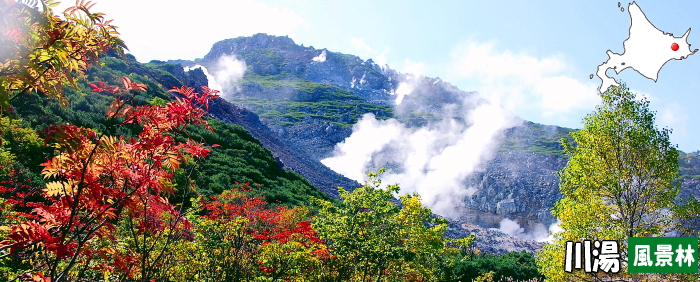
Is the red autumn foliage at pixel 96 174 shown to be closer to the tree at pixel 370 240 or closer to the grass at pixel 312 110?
the tree at pixel 370 240

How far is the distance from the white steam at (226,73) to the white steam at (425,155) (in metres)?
55.4

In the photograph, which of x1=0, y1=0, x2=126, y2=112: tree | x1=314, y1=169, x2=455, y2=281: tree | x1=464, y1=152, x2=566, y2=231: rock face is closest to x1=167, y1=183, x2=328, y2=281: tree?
x1=314, y1=169, x2=455, y2=281: tree

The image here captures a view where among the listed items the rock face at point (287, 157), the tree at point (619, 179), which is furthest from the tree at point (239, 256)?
the rock face at point (287, 157)

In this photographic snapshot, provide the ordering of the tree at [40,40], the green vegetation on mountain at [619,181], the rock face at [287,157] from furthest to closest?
the rock face at [287,157]
the green vegetation on mountain at [619,181]
the tree at [40,40]

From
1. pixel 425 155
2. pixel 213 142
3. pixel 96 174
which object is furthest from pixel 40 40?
pixel 425 155

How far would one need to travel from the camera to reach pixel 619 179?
11.0 meters

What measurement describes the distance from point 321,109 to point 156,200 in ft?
435

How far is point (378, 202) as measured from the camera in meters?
8.70

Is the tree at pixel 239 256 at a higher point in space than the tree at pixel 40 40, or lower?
lower

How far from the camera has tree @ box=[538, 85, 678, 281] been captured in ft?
35.0

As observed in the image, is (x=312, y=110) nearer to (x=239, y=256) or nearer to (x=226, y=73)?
(x=226, y=73)

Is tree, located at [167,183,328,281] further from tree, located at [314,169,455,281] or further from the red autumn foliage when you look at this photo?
the red autumn foliage

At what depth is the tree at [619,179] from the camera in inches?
420

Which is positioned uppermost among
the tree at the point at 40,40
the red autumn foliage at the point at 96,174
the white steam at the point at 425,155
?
the white steam at the point at 425,155
